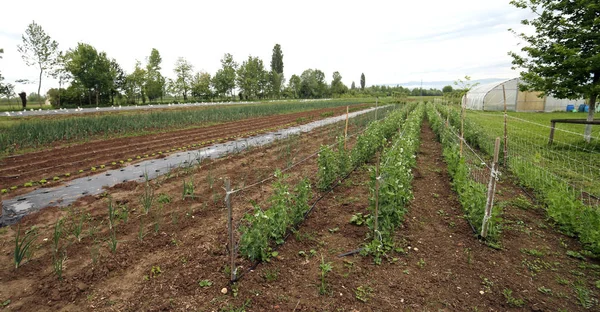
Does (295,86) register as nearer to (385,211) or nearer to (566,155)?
(566,155)

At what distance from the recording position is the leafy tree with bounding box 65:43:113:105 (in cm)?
3769

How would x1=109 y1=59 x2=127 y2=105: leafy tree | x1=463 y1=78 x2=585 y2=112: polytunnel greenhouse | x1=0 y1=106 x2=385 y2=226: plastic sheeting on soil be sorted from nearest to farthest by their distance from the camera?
x1=0 y1=106 x2=385 y2=226: plastic sheeting on soil < x1=463 y1=78 x2=585 y2=112: polytunnel greenhouse < x1=109 y1=59 x2=127 y2=105: leafy tree

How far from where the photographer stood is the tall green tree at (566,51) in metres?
8.86

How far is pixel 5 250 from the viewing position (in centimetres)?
409

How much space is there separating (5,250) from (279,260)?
3.91 meters

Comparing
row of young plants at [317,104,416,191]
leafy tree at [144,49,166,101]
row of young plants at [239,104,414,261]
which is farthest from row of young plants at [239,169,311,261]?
leafy tree at [144,49,166,101]

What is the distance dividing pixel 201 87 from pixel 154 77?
27.9 feet

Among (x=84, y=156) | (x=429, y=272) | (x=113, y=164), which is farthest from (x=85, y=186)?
(x=429, y=272)

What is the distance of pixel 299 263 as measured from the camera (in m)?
3.79

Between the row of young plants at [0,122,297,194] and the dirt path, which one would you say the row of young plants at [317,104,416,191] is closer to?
the dirt path

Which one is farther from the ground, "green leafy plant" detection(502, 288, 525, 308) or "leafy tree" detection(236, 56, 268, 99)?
"leafy tree" detection(236, 56, 268, 99)

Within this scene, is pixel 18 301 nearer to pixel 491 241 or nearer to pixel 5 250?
pixel 5 250

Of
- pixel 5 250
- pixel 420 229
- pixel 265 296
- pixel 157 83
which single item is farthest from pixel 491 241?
pixel 157 83

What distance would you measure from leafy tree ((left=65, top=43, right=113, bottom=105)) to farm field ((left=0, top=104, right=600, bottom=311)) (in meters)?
41.4
